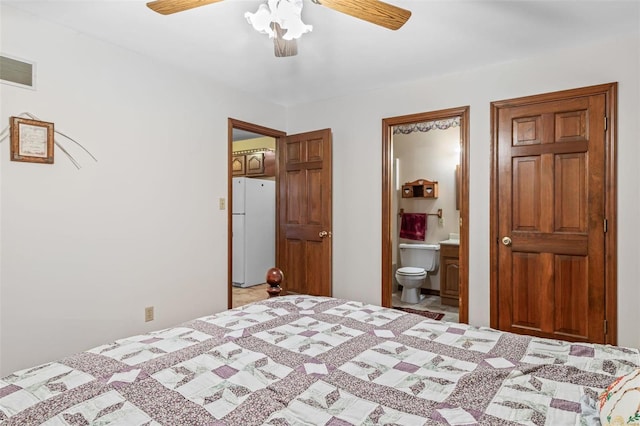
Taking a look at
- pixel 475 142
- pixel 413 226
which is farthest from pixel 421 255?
pixel 475 142

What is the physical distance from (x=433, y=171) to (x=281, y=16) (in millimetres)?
3812

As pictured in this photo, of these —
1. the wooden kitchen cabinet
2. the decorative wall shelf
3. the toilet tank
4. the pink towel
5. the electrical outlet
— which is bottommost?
the electrical outlet

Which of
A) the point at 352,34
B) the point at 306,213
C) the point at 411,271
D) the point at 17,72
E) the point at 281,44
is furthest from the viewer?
the point at 411,271

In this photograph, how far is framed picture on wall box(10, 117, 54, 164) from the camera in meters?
2.31

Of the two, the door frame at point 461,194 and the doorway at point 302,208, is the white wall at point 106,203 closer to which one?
the doorway at point 302,208

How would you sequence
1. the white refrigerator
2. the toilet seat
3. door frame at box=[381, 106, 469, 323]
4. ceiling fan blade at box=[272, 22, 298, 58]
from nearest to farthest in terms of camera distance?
ceiling fan blade at box=[272, 22, 298, 58]
door frame at box=[381, 106, 469, 323]
the toilet seat
the white refrigerator

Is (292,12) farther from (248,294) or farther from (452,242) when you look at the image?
(248,294)

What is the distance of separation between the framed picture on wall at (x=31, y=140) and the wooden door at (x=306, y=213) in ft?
7.60

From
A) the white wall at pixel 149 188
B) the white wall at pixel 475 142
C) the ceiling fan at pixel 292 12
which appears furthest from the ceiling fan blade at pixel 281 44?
the white wall at pixel 475 142

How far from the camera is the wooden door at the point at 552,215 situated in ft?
9.34

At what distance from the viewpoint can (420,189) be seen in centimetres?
525

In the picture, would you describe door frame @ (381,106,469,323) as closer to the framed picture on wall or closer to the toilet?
the toilet

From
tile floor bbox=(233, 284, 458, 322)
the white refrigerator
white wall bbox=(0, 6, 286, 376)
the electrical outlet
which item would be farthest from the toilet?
the electrical outlet

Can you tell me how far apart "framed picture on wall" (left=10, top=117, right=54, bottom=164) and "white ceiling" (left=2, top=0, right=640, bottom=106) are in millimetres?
689
